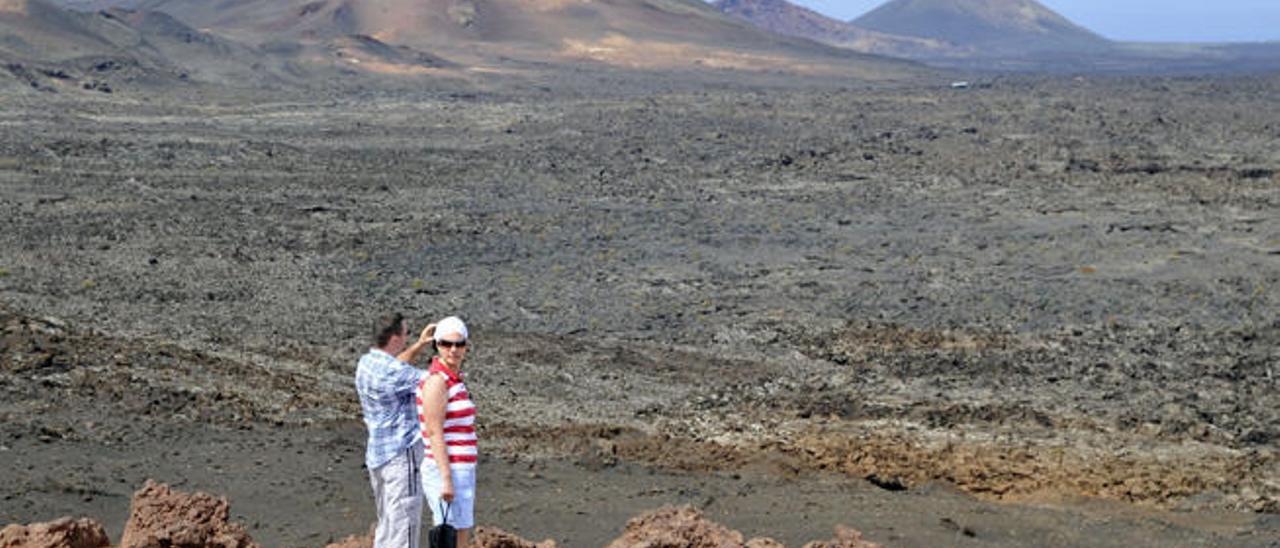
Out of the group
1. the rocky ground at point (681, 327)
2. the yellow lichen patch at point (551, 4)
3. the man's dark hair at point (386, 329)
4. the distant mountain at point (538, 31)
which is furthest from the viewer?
the yellow lichen patch at point (551, 4)

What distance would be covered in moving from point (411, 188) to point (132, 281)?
417 inches

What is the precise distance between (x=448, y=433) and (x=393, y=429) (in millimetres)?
228

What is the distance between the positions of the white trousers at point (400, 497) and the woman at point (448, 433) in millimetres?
64

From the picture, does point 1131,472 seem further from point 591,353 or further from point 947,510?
point 591,353

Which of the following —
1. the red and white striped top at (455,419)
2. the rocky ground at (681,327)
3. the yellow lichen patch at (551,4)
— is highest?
the red and white striped top at (455,419)

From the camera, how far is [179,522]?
24.1 ft

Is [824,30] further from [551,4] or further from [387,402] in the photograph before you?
[387,402]

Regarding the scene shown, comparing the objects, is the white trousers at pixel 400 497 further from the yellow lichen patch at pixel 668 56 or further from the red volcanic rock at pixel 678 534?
the yellow lichen patch at pixel 668 56

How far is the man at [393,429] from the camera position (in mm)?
6469

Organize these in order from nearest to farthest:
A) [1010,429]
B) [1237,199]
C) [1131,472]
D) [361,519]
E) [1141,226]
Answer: [361,519]
[1131,472]
[1010,429]
[1141,226]
[1237,199]

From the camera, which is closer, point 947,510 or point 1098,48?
point 947,510

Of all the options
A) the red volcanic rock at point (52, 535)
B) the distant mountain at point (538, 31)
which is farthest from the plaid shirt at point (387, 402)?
the distant mountain at point (538, 31)

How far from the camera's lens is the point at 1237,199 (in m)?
27.3

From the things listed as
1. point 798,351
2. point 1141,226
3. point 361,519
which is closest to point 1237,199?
point 1141,226
